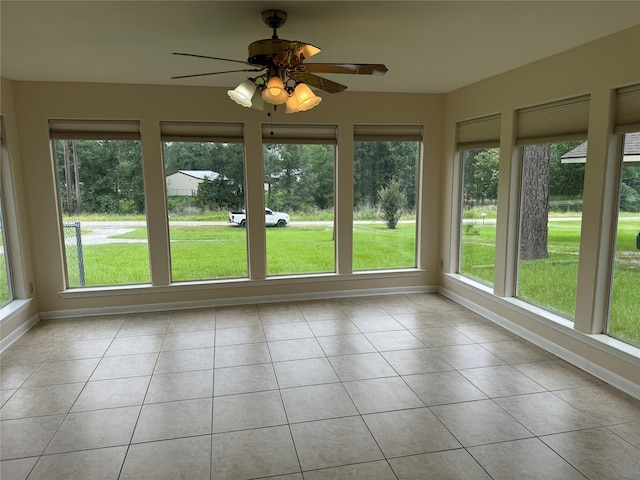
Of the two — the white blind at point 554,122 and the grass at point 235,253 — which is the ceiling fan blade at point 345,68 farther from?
the grass at point 235,253

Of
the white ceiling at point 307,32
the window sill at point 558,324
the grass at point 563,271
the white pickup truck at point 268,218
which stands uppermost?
the white ceiling at point 307,32

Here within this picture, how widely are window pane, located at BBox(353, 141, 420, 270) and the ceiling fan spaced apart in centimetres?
262

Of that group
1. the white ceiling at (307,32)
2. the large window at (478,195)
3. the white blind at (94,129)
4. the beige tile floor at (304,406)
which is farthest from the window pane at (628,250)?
the white blind at (94,129)

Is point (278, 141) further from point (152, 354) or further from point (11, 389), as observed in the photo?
point (11, 389)

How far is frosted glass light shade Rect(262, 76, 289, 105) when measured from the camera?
7.97 feet

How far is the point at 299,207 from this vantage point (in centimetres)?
523

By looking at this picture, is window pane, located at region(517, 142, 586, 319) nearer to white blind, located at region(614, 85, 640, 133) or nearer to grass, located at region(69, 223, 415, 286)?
white blind, located at region(614, 85, 640, 133)

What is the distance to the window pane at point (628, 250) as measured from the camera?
302 cm

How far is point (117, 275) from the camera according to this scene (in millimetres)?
4844

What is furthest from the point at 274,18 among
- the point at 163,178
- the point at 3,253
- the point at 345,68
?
the point at 3,253

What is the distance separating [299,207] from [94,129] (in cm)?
245

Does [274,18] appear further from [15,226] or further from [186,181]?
[15,226]

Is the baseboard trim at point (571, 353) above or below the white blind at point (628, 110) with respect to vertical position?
below

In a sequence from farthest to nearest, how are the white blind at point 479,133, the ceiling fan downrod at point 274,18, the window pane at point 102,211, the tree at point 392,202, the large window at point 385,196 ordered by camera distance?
the tree at point 392,202
the large window at point 385,196
the window pane at point 102,211
the white blind at point 479,133
the ceiling fan downrod at point 274,18
